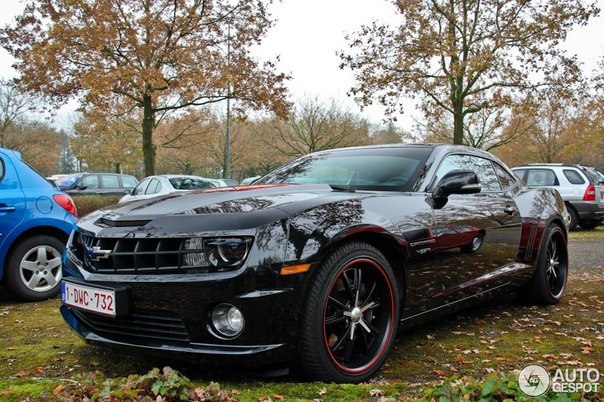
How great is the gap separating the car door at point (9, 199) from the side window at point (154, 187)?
9.42 meters

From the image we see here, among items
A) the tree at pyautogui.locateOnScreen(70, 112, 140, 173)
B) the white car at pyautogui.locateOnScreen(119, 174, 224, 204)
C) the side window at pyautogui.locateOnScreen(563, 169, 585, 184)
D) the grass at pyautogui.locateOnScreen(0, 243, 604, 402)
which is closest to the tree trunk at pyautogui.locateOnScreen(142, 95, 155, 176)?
the white car at pyautogui.locateOnScreen(119, 174, 224, 204)

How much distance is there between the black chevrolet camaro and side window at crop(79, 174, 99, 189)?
664 inches

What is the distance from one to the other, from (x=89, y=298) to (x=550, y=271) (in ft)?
13.4

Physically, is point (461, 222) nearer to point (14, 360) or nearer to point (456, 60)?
point (14, 360)

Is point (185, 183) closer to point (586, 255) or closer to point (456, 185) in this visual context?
point (586, 255)

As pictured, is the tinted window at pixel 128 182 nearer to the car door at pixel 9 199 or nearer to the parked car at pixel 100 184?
the parked car at pixel 100 184

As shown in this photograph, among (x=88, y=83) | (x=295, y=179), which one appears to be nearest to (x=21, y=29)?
(x=88, y=83)

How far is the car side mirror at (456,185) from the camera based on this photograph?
3.45 m

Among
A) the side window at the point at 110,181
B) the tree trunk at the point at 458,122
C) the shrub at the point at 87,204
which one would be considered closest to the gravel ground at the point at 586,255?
the tree trunk at the point at 458,122

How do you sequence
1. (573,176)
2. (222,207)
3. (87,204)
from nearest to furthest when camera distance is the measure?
1. (222,207)
2. (87,204)
3. (573,176)

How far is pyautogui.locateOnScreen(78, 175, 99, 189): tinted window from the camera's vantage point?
1873 cm

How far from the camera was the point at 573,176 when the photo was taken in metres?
13.8

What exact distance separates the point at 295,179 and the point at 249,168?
147ft

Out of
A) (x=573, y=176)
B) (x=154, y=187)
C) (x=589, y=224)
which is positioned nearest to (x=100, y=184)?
(x=154, y=187)
